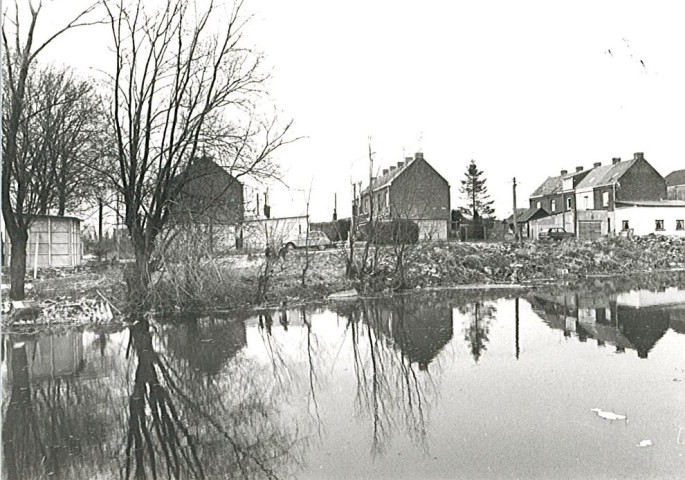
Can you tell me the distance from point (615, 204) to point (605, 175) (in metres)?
5.03

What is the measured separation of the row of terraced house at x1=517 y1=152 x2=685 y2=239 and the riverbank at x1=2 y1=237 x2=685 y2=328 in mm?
14337

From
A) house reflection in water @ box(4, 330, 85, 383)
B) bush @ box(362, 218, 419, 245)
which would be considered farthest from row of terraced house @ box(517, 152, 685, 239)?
house reflection in water @ box(4, 330, 85, 383)

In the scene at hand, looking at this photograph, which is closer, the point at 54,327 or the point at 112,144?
the point at 54,327

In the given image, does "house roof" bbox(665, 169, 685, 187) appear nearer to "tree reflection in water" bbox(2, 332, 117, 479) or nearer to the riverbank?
the riverbank

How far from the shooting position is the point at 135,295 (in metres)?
16.0

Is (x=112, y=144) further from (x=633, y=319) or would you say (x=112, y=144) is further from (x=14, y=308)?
(x=633, y=319)

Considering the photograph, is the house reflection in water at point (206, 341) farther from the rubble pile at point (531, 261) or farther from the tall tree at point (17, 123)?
the rubble pile at point (531, 261)

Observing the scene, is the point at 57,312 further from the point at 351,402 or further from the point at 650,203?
the point at 650,203

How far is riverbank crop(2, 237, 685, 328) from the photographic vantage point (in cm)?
1602

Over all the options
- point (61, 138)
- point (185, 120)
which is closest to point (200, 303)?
point (185, 120)

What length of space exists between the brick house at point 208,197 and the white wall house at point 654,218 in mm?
42930

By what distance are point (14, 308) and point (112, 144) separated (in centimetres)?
538

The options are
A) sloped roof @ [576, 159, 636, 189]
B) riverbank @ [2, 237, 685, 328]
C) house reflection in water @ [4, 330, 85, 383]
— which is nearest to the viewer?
house reflection in water @ [4, 330, 85, 383]

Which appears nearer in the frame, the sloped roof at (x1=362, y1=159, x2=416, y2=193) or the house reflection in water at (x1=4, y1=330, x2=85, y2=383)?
the house reflection in water at (x1=4, y1=330, x2=85, y2=383)
